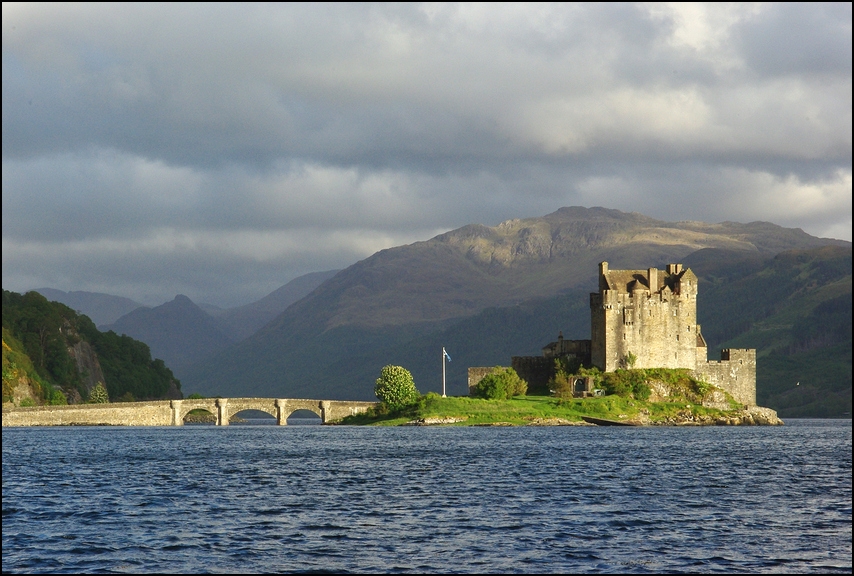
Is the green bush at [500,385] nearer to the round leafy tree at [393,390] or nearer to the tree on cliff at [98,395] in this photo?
the round leafy tree at [393,390]

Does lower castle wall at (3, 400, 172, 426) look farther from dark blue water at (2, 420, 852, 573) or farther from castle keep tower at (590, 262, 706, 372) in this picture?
dark blue water at (2, 420, 852, 573)

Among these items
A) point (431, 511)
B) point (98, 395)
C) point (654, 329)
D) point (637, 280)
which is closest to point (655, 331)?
point (654, 329)

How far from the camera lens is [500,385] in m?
136

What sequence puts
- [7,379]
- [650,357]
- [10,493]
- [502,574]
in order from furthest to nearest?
[7,379] → [650,357] → [10,493] → [502,574]

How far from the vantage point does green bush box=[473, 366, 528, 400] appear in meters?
137

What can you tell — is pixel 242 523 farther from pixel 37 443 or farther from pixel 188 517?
pixel 37 443

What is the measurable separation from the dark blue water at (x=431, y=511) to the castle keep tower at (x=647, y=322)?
176ft

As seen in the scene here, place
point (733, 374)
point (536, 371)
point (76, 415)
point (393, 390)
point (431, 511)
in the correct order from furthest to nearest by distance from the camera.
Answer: point (76, 415) → point (536, 371) → point (733, 374) → point (393, 390) → point (431, 511)

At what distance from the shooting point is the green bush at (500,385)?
137 m

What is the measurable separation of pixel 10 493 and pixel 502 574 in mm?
32965

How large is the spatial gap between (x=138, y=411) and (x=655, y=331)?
78078mm

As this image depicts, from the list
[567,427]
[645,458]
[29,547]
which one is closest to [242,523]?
[29,547]

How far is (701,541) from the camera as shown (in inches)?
1502

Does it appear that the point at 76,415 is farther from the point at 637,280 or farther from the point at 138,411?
the point at 637,280
